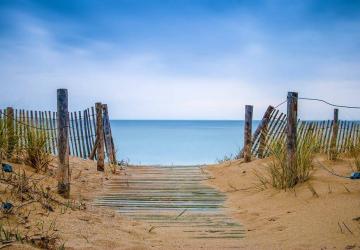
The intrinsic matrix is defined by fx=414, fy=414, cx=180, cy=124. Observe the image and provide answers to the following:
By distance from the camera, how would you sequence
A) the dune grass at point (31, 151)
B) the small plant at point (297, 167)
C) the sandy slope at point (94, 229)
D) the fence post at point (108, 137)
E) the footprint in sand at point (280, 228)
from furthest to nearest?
the fence post at point (108, 137) < the dune grass at point (31, 151) < the small plant at point (297, 167) < the footprint in sand at point (280, 228) < the sandy slope at point (94, 229)

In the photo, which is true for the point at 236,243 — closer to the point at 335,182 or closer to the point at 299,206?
the point at 299,206

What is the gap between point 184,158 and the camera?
21484mm

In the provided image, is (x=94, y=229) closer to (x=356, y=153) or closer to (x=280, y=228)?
(x=280, y=228)

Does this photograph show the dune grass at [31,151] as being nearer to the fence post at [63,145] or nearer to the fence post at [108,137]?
the fence post at [63,145]

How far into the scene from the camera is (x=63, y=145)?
5320mm

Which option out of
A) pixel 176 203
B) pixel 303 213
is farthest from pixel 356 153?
pixel 176 203

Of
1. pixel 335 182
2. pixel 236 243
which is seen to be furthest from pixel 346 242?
pixel 335 182

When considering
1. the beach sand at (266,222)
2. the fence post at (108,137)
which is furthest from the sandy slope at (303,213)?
the fence post at (108,137)

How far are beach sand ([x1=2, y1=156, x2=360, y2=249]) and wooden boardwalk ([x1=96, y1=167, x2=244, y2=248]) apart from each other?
0.50 ft

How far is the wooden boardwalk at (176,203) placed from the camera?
4.04 m

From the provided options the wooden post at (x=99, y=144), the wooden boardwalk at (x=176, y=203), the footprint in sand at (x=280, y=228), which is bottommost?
the wooden boardwalk at (x=176, y=203)

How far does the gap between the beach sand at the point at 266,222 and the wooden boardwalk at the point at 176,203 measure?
0.50 feet

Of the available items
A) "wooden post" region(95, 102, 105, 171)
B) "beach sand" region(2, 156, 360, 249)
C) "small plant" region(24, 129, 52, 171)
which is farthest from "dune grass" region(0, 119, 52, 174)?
"wooden post" region(95, 102, 105, 171)

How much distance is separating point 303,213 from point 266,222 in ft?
1.23
